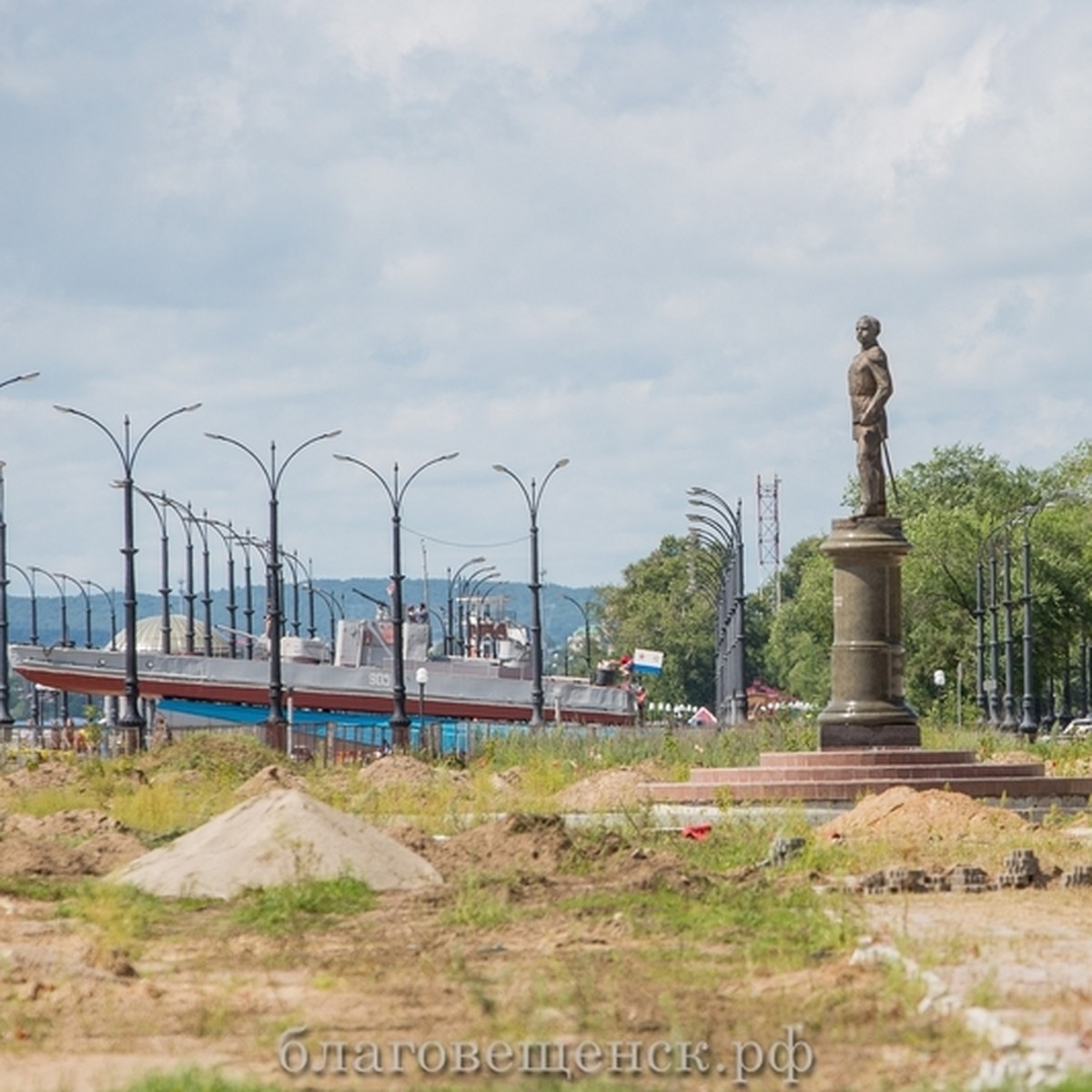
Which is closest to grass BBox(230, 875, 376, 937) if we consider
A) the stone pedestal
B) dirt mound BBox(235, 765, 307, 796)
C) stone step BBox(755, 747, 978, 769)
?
stone step BBox(755, 747, 978, 769)

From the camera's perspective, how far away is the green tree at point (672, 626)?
481 ft

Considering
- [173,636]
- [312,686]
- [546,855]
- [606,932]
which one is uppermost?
[173,636]

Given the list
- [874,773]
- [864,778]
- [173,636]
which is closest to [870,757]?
[874,773]

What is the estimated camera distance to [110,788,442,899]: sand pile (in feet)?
66.7

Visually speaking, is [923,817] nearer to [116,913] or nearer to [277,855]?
[277,855]

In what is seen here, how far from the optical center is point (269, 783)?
34.5 metres

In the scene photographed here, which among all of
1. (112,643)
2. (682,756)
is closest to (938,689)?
(112,643)

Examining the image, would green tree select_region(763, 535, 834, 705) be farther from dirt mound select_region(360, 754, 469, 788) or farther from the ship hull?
dirt mound select_region(360, 754, 469, 788)

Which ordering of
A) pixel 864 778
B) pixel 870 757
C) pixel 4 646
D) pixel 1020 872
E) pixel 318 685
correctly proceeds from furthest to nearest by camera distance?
pixel 318 685 → pixel 4 646 → pixel 870 757 → pixel 864 778 → pixel 1020 872

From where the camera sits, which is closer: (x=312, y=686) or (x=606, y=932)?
(x=606, y=932)

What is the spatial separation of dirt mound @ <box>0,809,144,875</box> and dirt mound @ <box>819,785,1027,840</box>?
708 cm

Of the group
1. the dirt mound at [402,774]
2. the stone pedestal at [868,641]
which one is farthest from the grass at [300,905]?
the dirt mound at [402,774]

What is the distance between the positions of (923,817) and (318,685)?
2482 inches

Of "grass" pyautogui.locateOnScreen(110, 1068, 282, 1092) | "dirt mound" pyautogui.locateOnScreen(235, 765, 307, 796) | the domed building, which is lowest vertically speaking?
"grass" pyautogui.locateOnScreen(110, 1068, 282, 1092)
